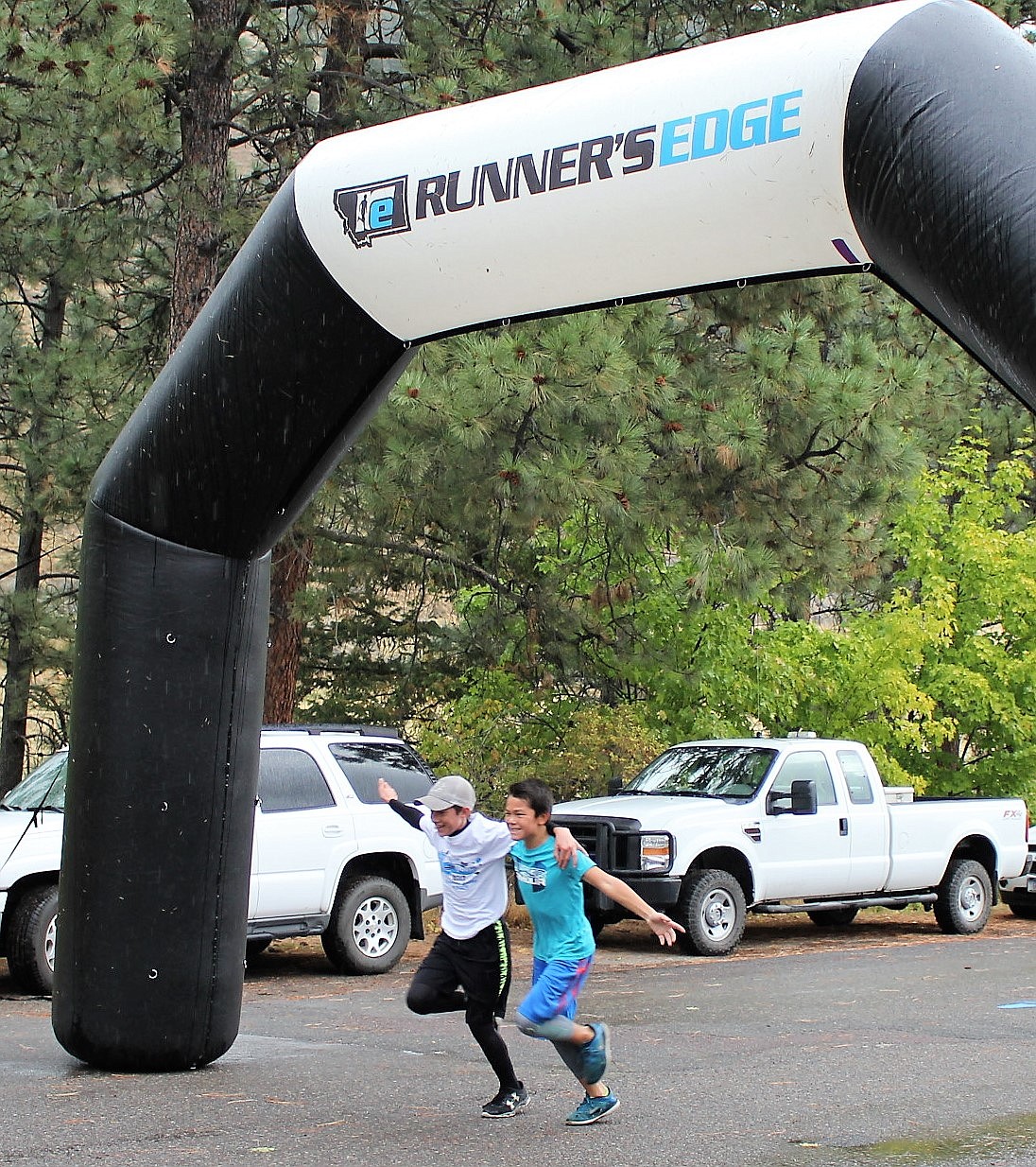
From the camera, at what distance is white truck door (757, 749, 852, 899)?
15.6 meters

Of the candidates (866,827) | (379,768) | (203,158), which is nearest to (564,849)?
(379,768)

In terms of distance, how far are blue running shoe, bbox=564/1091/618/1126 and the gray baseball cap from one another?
143 centimetres

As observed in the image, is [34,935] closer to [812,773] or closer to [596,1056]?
[596,1056]

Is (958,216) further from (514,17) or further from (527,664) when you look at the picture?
(527,664)

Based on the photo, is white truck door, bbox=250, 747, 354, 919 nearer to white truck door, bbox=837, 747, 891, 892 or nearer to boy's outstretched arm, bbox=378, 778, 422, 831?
boy's outstretched arm, bbox=378, 778, 422, 831

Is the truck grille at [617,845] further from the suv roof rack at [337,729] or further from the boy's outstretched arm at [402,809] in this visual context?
the boy's outstretched arm at [402,809]

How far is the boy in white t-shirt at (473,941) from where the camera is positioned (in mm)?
7539

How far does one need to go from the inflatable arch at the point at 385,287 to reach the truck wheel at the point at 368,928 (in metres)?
4.78

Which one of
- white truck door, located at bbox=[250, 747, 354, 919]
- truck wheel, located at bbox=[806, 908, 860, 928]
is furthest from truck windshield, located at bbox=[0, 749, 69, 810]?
truck wheel, located at bbox=[806, 908, 860, 928]

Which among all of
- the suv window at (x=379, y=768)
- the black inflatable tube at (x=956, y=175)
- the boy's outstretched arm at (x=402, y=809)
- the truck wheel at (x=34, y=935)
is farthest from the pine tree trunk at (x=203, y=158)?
the black inflatable tube at (x=956, y=175)

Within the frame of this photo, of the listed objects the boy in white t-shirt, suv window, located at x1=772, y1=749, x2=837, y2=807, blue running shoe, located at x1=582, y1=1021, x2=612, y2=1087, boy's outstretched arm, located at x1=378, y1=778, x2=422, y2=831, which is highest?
suv window, located at x1=772, y1=749, x2=837, y2=807

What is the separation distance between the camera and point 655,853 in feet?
48.5

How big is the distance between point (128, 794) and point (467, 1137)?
2.41 meters

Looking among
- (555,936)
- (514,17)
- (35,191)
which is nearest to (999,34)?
(555,936)
